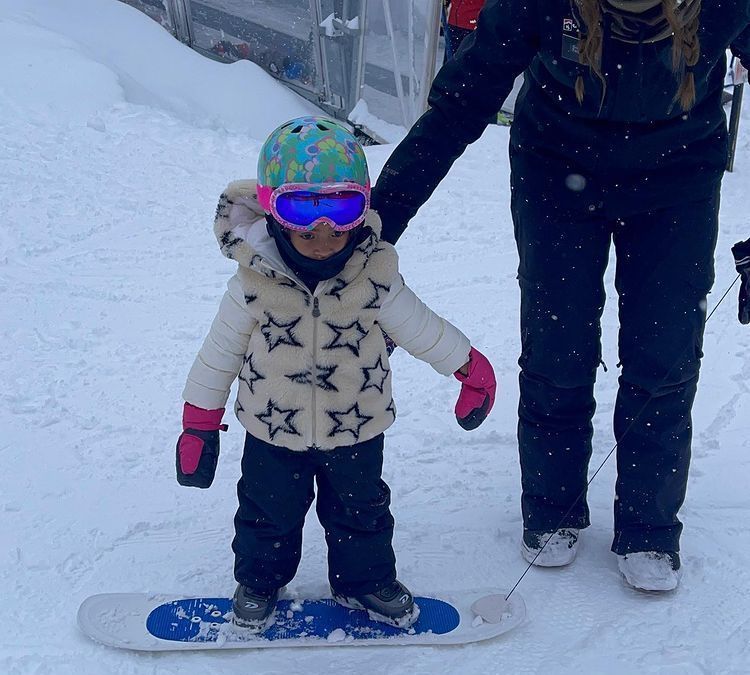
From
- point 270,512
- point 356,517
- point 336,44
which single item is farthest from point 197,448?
point 336,44

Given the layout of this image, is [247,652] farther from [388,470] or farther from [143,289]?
[143,289]

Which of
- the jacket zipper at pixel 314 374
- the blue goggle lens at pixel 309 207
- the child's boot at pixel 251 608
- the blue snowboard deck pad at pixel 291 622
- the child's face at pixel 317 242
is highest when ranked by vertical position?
the blue goggle lens at pixel 309 207

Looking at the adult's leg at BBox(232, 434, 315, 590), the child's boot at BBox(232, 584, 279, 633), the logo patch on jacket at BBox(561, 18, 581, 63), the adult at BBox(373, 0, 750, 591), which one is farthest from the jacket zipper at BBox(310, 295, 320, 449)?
the logo patch on jacket at BBox(561, 18, 581, 63)

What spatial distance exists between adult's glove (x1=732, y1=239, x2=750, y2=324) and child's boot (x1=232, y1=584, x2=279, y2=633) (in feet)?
5.00

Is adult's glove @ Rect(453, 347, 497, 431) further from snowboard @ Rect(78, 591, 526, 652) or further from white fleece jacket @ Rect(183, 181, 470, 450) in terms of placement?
snowboard @ Rect(78, 591, 526, 652)

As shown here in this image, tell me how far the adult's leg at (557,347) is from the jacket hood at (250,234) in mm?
494

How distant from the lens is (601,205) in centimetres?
240

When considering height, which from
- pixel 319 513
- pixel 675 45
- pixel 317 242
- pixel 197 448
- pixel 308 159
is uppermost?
pixel 675 45

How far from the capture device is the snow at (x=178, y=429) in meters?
2.52

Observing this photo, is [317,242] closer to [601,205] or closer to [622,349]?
[601,205]

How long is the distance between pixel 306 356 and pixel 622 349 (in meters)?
0.91

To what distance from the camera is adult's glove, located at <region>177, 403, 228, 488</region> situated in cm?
232

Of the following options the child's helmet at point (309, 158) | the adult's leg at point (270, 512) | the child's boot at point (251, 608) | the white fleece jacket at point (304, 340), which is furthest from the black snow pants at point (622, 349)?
the child's boot at point (251, 608)

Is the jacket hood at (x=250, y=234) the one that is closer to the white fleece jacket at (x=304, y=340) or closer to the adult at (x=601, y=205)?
the white fleece jacket at (x=304, y=340)
